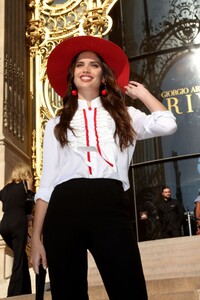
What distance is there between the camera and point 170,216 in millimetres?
8930

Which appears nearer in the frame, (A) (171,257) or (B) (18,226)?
(B) (18,226)

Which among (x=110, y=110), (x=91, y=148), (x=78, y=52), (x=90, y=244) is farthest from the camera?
(x=78, y=52)

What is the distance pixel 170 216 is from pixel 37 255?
7.13 m

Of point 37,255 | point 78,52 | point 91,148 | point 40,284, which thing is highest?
point 78,52

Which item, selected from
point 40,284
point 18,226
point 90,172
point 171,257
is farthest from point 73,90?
point 171,257

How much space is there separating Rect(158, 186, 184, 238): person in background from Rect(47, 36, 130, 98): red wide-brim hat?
6.49 m

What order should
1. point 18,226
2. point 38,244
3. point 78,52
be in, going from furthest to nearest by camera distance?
point 18,226, point 78,52, point 38,244

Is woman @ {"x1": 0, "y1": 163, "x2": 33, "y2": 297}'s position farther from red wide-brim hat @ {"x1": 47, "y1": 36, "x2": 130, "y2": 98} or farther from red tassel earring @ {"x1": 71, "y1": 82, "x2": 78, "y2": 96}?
red tassel earring @ {"x1": 71, "y1": 82, "x2": 78, "y2": 96}

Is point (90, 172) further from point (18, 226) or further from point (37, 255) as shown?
point (18, 226)

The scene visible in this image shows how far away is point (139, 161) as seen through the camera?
9.89 m

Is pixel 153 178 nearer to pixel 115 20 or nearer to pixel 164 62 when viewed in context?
pixel 164 62

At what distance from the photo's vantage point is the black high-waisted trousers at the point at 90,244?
1.81m

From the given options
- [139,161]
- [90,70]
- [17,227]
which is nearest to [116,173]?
[90,70]

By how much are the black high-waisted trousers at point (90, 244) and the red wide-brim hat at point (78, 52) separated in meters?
0.64
